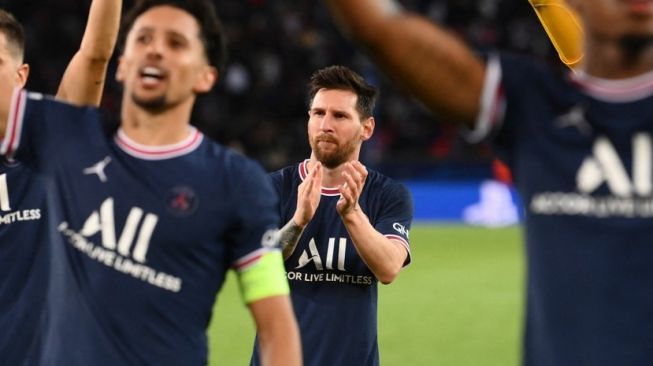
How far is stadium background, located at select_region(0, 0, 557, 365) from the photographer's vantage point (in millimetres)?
17953

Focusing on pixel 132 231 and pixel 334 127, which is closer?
pixel 132 231

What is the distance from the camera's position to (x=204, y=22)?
343 cm

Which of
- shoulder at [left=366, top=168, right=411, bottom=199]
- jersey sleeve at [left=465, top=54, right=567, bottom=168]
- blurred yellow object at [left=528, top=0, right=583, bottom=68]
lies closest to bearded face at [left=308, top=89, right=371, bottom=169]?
shoulder at [left=366, top=168, right=411, bottom=199]

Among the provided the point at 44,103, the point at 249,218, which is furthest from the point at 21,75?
the point at 249,218

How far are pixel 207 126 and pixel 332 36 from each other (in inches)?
184

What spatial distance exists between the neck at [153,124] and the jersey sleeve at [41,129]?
135 mm

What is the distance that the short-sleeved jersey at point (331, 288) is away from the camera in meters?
5.28

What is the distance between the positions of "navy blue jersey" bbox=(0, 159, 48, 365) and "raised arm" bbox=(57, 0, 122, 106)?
0.39m

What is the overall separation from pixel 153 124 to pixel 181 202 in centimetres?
24

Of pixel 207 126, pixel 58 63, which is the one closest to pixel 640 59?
pixel 207 126

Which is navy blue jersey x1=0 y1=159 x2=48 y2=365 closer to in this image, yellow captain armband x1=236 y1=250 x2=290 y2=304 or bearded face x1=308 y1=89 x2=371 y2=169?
yellow captain armband x1=236 y1=250 x2=290 y2=304

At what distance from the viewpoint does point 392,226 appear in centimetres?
552

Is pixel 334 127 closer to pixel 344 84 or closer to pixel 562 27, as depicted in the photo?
pixel 344 84

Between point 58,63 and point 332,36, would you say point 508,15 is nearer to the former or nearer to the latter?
point 332,36
